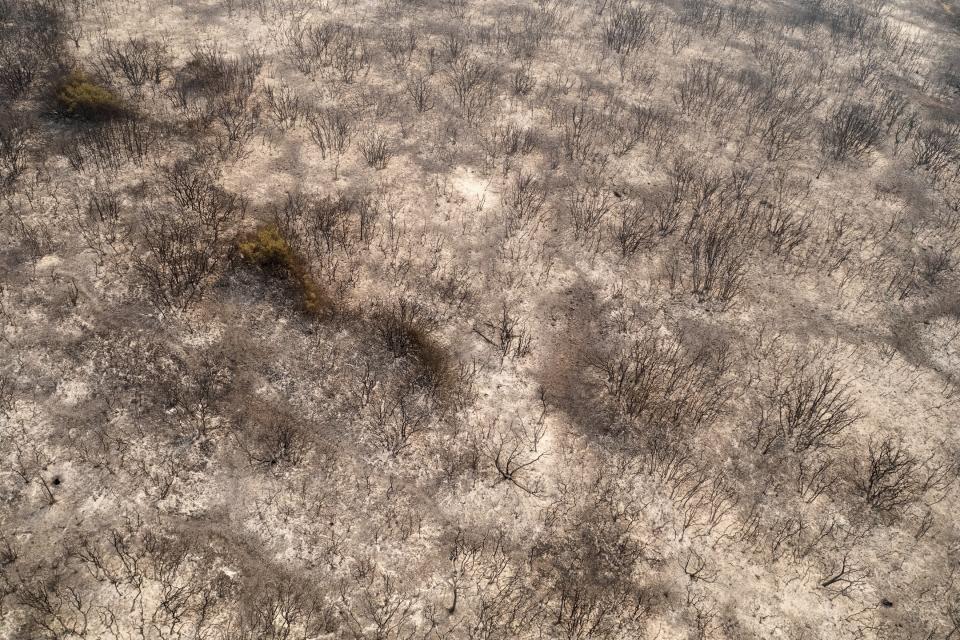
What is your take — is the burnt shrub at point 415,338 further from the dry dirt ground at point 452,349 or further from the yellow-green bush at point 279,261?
the yellow-green bush at point 279,261

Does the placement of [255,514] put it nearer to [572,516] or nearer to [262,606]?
[262,606]

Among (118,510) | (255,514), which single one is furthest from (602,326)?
(118,510)

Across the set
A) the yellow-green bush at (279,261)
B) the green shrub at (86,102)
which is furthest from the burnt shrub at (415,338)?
the green shrub at (86,102)

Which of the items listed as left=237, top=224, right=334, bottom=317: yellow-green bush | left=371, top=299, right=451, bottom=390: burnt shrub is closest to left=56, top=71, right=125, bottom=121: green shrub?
left=237, top=224, right=334, bottom=317: yellow-green bush

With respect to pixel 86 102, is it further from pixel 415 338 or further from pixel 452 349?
pixel 452 349

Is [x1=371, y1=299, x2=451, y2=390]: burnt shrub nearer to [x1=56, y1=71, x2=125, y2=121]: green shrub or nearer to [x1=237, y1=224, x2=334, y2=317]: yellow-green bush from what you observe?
[x1=237, y1=224, x2=334, y2=317]: yellow-green bush
